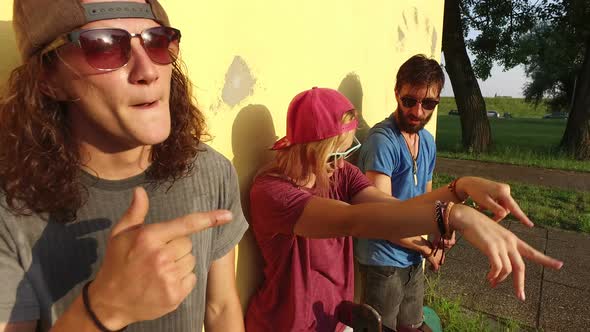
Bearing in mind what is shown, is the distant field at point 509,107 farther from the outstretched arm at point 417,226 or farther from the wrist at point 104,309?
the wrist at point 104,309

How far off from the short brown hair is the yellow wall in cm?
42

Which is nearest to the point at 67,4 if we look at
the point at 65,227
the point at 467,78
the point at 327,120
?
the point at 65,227

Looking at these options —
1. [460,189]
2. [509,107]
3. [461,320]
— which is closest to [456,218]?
[460,189]

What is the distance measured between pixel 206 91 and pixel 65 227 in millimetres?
854

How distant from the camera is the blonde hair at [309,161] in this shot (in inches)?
74.0

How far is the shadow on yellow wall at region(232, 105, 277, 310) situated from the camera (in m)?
1.98

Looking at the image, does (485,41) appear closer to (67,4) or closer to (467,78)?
(467,78)

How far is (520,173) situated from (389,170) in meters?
7.98

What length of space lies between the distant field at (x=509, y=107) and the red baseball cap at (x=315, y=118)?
164 feet

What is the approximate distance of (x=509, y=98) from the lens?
58.8 meters

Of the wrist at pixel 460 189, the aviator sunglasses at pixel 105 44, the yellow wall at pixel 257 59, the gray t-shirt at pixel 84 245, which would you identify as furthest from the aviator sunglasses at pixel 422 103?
the aviator sunglasses at pixel 105 44

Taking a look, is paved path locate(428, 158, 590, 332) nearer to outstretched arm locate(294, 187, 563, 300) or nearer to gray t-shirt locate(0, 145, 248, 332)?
outstretched arm locate(294, 187, 563, 300)

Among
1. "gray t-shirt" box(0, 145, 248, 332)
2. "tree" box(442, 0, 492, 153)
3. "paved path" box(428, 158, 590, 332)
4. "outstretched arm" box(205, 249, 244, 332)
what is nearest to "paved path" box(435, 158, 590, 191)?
"tree" box(442, 0, 492, 153)

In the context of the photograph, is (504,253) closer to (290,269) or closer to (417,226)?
(417,226)
